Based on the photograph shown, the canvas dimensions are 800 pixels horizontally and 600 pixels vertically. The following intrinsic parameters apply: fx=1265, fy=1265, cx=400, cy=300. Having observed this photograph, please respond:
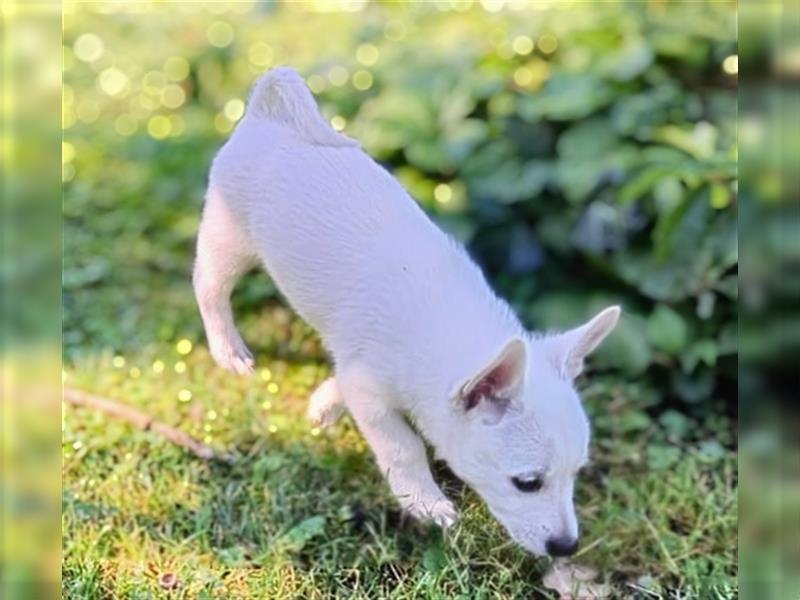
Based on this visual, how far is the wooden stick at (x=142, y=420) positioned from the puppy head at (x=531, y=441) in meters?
0.76

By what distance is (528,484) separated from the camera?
226 centimetres

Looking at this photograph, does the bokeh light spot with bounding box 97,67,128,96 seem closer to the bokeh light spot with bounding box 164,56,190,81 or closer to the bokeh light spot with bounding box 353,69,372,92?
the bokeh light spot with bounding box 164,56,190,81

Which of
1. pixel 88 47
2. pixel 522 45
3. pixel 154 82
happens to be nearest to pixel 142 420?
pixel 522 45

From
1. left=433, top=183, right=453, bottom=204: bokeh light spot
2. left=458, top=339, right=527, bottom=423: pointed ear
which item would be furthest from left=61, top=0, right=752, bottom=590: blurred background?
left=458, top=339, right=527, bottom=423: pointed ear

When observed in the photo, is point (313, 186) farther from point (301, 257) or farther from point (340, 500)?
point (340, 500)

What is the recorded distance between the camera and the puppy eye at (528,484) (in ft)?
7.38

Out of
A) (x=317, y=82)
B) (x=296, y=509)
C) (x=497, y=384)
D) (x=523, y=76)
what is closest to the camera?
(x=497, y=384)

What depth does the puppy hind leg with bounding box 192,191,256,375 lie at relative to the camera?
244 centimetres

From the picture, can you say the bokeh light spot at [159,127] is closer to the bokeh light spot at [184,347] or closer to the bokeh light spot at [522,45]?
the bokeh light spot at [522,45]

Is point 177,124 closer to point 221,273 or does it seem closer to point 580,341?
point 221,273

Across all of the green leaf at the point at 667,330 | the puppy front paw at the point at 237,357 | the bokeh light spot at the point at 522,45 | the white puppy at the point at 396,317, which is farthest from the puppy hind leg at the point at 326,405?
Result: the bokeh light spot at the point at 522,45

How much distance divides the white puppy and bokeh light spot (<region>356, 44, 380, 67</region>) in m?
2.23

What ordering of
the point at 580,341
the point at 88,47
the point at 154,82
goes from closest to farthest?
the point at 580,341 < the point at 154,82 < the point at 88,47

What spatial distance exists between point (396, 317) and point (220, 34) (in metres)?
3.38
